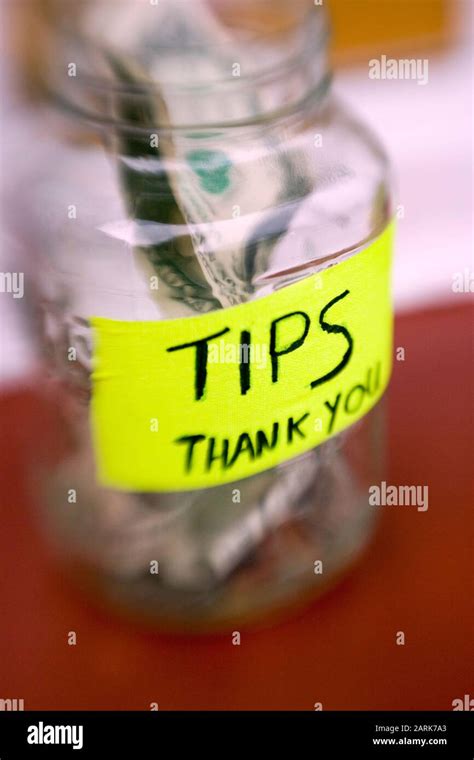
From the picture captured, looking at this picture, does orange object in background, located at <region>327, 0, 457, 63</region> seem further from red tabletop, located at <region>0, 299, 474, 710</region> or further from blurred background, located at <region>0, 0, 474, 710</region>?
red tabletop, located at <region>0, 299, 474, 710</region>

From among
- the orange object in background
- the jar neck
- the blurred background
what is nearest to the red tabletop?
the blurred background

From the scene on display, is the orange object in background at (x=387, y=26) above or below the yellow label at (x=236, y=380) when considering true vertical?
above

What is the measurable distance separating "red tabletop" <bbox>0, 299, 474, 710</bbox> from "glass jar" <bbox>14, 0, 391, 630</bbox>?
0.6 inches

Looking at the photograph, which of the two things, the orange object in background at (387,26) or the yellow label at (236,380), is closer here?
the yellow label at (236,380)

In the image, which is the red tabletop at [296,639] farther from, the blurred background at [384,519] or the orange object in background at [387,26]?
the orange object in background at [387,26]

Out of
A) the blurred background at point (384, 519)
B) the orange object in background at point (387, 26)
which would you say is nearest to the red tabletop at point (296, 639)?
the blurred background at point (384, 519)

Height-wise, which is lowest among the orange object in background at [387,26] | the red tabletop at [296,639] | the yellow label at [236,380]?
the red tabletop at [296,639]

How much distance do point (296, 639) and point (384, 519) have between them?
0.31ft

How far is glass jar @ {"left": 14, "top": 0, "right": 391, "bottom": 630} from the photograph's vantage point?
45cm

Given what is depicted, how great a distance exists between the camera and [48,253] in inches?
19.6

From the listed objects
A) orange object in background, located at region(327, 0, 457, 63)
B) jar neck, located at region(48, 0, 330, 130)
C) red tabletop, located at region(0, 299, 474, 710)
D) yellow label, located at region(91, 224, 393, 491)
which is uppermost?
orange object in background, located at region(327, 0, 457, 63)

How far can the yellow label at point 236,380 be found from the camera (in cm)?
45

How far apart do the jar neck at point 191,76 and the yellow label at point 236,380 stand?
0.27 ft
